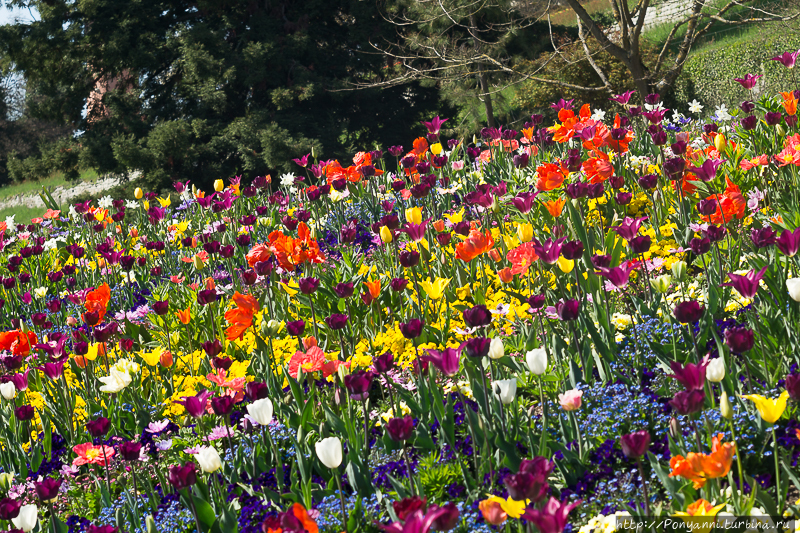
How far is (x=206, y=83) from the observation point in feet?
37.2

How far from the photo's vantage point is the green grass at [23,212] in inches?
680

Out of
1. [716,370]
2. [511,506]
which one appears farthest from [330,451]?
[716,370]

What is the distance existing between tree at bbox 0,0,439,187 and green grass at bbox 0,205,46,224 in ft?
18.7

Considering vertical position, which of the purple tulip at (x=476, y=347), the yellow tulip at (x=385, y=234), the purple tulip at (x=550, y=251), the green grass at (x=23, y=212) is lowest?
the purple tulip at (x=476, y=347)

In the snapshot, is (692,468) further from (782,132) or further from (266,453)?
(782,132)

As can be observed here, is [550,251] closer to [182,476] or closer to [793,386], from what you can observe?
[793,386]

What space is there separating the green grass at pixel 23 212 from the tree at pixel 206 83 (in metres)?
5.71

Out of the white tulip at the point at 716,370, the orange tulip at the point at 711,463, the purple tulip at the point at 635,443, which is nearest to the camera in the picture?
the orange tulip at the point at 711,463

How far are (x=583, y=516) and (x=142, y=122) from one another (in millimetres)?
11672

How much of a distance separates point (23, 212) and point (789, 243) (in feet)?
66.8

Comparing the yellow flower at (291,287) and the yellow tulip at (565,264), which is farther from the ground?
the yellow tulip at (565,264)

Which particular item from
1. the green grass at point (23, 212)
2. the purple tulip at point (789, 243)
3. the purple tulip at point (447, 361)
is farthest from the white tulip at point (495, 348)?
the green grass at point (23, 212)

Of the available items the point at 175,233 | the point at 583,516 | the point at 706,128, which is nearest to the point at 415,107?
the point at 175,233

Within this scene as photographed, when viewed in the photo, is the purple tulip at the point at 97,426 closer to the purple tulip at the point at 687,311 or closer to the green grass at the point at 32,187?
the purple tulip at the point at 687,311
